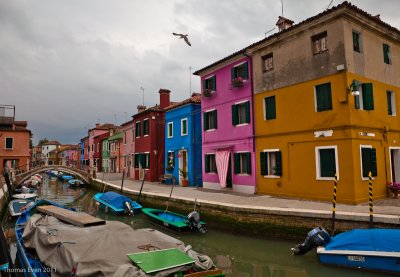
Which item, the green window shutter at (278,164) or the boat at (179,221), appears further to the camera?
the green window shutter at (278,164)

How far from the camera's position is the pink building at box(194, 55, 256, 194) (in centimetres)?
1586

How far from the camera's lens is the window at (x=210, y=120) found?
18.4 meters

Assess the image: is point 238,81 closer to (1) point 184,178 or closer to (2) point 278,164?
(2) point 278,164

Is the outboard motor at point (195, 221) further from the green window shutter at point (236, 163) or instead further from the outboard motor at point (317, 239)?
the green window shutter at point (236, 163)

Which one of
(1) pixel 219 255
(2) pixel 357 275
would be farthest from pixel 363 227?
(1) pixel 219 255

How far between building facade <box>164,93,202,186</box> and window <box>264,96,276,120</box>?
23.1 feet

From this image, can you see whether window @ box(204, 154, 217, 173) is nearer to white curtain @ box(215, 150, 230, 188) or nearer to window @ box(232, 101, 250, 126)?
white curtain @ box(215, 150, 230, 188)

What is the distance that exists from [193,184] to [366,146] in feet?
39.5

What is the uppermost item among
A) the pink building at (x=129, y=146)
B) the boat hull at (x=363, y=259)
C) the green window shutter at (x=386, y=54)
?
the green window shutter at (x=386, y=54)

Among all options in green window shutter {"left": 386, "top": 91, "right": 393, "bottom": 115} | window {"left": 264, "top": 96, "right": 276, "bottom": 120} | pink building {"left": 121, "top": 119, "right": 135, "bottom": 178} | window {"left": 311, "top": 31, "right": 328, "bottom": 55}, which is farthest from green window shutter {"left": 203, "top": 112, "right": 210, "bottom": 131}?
pink building {"left": 121, "top": 119, "right": 135, "bottom": 178}

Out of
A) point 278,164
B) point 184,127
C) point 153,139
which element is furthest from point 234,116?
point 153,139

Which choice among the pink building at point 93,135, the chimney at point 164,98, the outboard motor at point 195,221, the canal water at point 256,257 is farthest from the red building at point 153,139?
the pink building at point 93,135

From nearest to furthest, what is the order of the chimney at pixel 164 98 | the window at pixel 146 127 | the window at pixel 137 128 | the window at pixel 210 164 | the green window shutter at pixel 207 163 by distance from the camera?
the window at pixel 210 164, the green window shutter at pixel 207 163, the window at pixel 146 127, the chimney at pixel 164 98, the window at pixel 137 128

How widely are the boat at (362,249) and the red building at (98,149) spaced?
38254 mm
